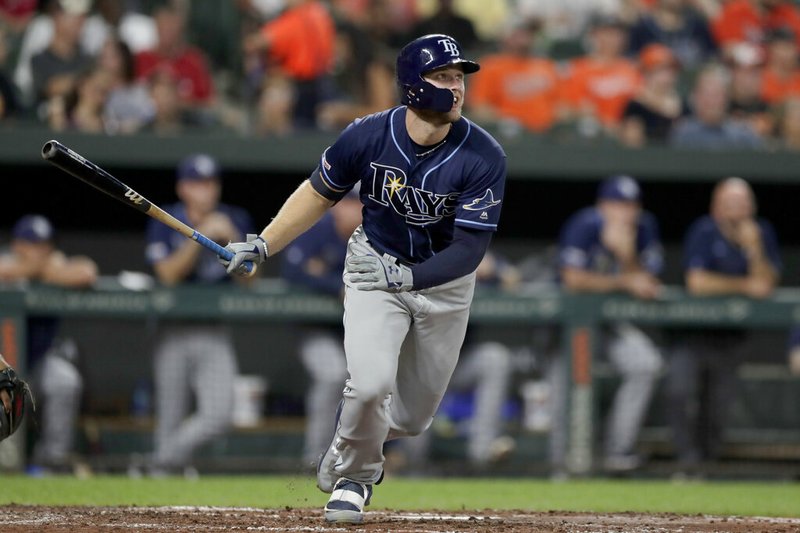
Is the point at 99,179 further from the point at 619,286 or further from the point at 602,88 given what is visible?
the point at 602,88

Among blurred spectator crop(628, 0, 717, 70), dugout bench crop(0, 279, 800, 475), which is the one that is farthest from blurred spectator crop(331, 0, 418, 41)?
dugout bench crop(0, 279, 800, 475)

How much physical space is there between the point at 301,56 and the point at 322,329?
288cm

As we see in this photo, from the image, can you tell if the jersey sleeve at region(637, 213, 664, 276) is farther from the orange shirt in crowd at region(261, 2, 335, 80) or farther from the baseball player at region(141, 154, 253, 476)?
the orange shirt in crowd at region(261, 2, 335, 80)

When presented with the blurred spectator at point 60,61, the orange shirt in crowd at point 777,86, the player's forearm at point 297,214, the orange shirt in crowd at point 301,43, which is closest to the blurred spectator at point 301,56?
the orange shirt in crowd at point 301,43

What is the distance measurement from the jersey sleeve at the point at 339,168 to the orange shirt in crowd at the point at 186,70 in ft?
17.1

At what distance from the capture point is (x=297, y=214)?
15.9ft

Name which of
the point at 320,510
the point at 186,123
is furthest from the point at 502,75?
the point at 320,510

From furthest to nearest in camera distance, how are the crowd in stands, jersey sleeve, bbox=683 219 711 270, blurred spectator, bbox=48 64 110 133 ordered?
the crowd in stands < blurred spectator, bbox=48 64 110 133 < jersey sleeve, bbox=683 219 711 270

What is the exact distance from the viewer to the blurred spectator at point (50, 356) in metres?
7.40

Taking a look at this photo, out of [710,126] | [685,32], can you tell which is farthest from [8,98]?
[685,32]

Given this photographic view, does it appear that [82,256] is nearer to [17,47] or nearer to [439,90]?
[17,47]

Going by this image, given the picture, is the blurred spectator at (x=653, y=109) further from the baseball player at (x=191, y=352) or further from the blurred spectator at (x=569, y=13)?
the baseball player at (x=191, y=352)

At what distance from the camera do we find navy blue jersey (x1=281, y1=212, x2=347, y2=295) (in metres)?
7.80

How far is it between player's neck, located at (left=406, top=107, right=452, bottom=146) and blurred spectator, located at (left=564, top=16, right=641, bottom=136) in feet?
18.1
